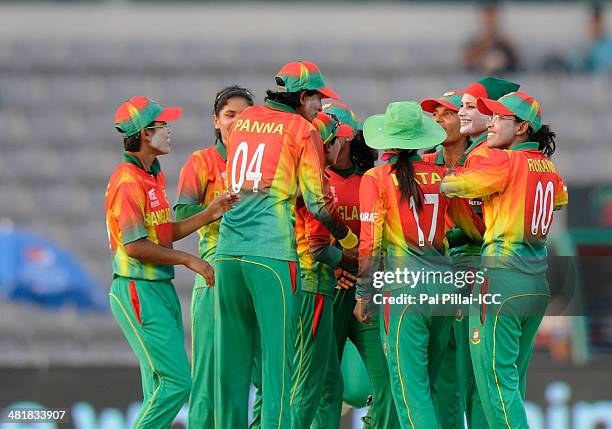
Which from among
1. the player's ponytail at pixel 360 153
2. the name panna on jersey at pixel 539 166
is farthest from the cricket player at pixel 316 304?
the name panna on jersey at pixel 539 166

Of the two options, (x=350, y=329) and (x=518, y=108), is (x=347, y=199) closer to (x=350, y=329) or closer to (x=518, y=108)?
(x=350, y=329)

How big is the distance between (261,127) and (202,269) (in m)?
0.80

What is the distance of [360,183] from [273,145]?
2.62 feet

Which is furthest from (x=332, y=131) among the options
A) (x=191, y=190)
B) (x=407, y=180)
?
(x=191, y=190)

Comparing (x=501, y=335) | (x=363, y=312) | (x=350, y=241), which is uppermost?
(x=350, y=241)

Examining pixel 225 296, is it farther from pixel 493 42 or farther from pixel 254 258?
pixel 493 42

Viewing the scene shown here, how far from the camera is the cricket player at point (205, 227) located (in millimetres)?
7156

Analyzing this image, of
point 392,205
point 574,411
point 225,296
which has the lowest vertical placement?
point 574,411

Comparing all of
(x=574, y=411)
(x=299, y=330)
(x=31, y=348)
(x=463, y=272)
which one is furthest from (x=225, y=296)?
(x=31, y=348)

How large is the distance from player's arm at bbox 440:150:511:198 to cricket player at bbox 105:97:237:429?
1088 mm

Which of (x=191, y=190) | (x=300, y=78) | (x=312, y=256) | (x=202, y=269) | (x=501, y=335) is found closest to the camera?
(x=501, y=335)

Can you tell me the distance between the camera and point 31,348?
1212 cm

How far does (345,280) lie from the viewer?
7.48 metres

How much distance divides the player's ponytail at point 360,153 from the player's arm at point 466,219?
2.08ft
